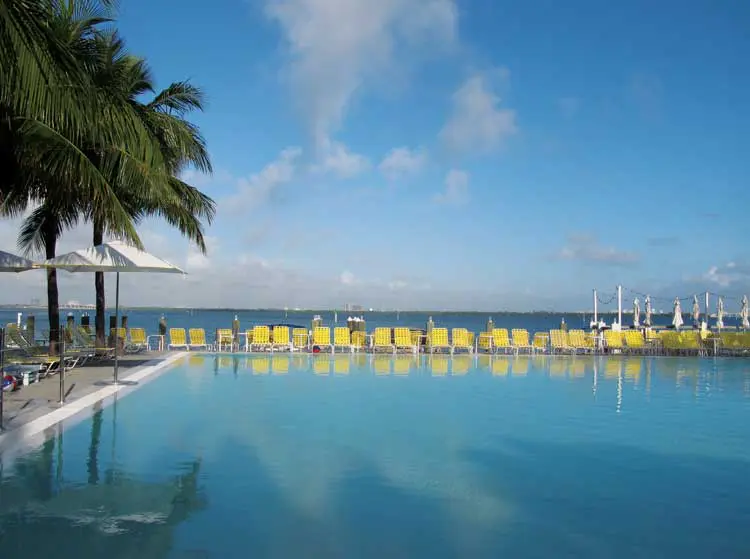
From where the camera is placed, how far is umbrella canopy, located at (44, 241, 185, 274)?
38.3 feet

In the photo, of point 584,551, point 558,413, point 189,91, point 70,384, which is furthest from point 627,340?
point 584,551

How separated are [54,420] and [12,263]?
366 cm

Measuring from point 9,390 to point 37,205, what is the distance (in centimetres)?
686

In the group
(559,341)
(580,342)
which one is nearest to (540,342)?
(559,341)

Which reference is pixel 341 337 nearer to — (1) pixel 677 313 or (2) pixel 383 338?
(2) pixel 383 338

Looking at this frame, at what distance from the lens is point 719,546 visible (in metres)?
4.73

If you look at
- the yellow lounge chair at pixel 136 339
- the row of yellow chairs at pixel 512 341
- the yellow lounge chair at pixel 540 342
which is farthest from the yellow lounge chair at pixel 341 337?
the yellow lounge chair at pixel 540 342

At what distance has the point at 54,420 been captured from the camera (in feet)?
26.8

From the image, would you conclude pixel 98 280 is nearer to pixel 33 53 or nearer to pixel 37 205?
pixel 37 205

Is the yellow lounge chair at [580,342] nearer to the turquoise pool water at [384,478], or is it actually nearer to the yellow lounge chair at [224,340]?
the turquoise pool water at [384,478]

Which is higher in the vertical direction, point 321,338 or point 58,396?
point 321,338

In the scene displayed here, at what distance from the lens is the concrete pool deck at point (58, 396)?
303 inches

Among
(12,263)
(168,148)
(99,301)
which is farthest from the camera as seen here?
(99,301)

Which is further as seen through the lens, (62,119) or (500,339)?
(500,339)
